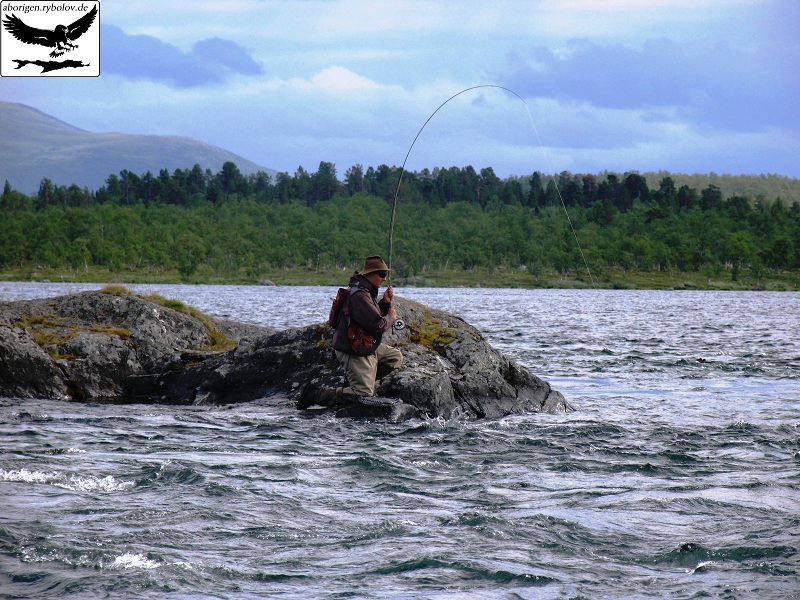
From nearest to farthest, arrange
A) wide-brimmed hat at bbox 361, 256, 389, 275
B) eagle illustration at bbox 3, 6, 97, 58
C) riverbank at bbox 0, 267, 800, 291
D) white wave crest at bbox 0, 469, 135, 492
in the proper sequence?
1. white wave crest at bbox 0, 469, 135, 492
2. wide-brimmed hat at bbox 361, 256, 389, 275
3. eagle illustration at bbox 3, 6, 97, 58
4. riverbank at bbox 0, 267, 800, 291

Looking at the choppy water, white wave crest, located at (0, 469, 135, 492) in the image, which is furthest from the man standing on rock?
white wave crest, located at (0, 469, 135, 492)

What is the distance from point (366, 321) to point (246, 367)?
134 inches

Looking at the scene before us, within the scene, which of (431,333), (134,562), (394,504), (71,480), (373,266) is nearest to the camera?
(134,562)

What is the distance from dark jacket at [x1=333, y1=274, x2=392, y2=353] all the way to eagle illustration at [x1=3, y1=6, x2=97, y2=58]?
44.7 ft

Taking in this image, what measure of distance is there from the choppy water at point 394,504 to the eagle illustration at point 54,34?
1229cm

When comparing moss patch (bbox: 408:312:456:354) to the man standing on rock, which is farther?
moss patch (bbox: 408:312:456:354)

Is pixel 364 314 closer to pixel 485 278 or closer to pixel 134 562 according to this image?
pixel 134 562

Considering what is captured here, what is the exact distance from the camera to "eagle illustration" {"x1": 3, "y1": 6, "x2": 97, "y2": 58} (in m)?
22.6

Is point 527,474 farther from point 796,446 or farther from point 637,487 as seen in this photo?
point 796,446

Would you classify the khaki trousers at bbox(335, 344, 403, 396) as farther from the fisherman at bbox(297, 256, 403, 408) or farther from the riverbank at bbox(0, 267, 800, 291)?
the riverbank at bbox(0, 267, 800, 291)

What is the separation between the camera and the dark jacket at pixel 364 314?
1287 centimetres

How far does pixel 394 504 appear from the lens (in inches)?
340

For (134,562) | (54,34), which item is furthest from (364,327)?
(54,34)

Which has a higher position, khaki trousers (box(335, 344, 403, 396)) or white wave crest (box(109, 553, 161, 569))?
khaki trousers (box(335, 344, 403, 396))
